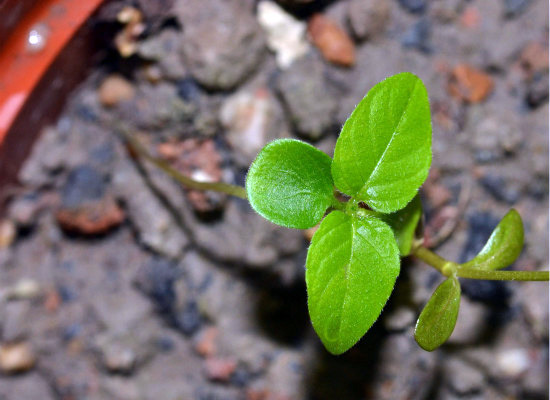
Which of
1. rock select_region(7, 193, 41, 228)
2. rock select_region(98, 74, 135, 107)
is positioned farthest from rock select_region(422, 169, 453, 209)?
rock select_region(7, 193, 41, 228)

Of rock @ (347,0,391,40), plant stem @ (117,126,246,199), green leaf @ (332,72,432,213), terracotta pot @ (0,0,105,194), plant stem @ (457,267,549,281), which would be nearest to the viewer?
green leaf @ (332,72,432,213)

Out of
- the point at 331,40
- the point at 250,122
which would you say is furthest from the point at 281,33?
the point at 250,122

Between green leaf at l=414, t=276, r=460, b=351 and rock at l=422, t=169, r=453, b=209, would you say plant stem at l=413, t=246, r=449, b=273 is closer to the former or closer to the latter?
green leaf at l=414, t=276, r=460, b=351

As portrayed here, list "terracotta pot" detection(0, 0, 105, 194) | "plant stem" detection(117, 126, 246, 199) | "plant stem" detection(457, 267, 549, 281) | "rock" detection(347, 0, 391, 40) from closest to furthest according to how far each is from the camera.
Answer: "plant stem" detection(457, 267, 549, 281)
"plant stem" detection(117, 126, 246, 199)
"terracotta pot" detection(0, 0, 105, 194)
"rock" detection(347, 0, 391, 40)

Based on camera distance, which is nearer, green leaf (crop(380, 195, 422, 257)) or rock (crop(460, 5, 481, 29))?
green leaf (crop(380, 195, 422, 257))

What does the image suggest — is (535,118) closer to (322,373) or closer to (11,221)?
(322,373)

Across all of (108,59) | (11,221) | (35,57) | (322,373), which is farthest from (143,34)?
(322,373)

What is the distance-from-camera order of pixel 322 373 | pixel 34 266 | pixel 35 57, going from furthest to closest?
pixel 34 266
pixel 322 373
pixel 35 57
